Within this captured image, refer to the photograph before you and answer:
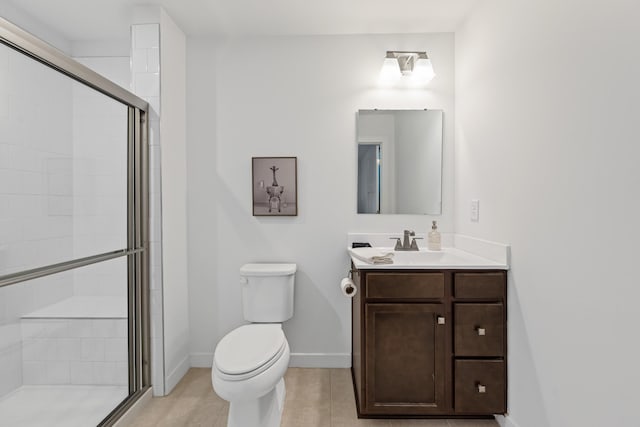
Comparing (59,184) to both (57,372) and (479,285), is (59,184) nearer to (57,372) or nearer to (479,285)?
(57,372)

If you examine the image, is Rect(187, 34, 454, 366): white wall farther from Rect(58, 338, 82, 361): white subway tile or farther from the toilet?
Rect(58, 338, 82, 361): white subway tile

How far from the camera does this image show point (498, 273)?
74.7 inches

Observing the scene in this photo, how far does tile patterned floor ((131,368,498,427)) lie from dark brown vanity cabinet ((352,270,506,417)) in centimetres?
10

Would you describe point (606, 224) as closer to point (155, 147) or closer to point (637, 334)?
point (637, 334)

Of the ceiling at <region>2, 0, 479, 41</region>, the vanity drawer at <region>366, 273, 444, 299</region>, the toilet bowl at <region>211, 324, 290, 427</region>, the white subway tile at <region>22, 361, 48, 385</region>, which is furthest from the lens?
the ceiling at <region>2, 0, 479, 41</region>

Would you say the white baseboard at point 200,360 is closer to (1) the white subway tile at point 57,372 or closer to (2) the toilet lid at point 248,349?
(2) the toilet lid at point 248,349

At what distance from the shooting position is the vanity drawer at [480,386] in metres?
1.89

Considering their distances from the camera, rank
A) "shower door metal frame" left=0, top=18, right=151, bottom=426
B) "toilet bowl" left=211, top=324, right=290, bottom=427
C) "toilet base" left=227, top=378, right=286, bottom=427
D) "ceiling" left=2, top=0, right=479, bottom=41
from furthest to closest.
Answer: "ceiling" left=2, top=0, right=479, bottom=41, "shower door metal frame" left=0, top=18, right=151, bottom=426, "toilet base" left=227, top=378, right=286, bottom=427, "toilet bowl" left=211, top=324, right=290, bottom=427

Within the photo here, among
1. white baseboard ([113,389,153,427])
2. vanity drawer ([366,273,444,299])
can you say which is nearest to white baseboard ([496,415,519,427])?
Answer: vanity drawer ([366,273,444,299])

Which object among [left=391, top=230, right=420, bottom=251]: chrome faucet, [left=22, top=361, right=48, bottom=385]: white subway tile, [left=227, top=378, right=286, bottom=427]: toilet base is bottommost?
[left=227, top=378, right=286, bottom=427]: toilet base

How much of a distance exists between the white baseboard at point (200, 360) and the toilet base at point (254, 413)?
3.14ft

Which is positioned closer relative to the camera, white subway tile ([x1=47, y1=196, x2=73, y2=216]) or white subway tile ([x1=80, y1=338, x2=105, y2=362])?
white subway tile ([x1=47, y1=196, x2=73, y2=216])

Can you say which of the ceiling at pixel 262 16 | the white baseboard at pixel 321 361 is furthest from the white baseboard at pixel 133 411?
the ceiling at pixel 262 16

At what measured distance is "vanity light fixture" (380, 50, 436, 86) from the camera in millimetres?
2465
